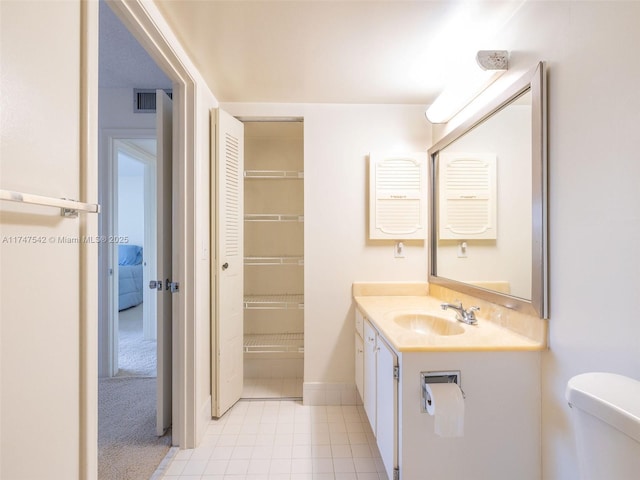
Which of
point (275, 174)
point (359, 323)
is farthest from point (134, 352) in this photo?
point (359, 323)

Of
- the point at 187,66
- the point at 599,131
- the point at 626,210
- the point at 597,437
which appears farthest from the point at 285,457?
the point at 187,66

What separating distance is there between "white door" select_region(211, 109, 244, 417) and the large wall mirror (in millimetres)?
1436

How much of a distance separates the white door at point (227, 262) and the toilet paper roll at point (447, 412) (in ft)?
4.65

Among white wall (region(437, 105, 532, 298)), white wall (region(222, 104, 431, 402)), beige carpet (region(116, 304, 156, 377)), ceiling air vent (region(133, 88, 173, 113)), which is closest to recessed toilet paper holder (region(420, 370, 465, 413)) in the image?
white wall (region(437, 105, 532, 298))

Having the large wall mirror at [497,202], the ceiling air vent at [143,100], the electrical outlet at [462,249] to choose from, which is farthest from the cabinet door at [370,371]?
the ceiling air vent at [143,100]

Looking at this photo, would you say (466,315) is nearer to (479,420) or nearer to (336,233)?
(479,420)

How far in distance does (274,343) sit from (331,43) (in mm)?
2159

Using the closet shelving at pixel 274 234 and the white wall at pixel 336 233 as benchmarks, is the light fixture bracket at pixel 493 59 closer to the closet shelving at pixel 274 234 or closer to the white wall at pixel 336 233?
the white wall at pixel 336 233

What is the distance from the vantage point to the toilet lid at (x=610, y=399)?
2.17 feet

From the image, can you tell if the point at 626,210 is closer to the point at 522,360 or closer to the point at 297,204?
the point at 522,360

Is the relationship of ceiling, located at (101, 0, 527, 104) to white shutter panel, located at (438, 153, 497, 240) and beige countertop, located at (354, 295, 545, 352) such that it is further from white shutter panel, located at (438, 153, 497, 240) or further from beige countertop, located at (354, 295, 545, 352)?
beige countertop, located at (354, 295, 545, 352)

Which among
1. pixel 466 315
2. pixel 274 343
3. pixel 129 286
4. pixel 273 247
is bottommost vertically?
pixel 274 343

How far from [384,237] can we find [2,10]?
76.9 inches

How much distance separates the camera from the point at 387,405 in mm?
1306
